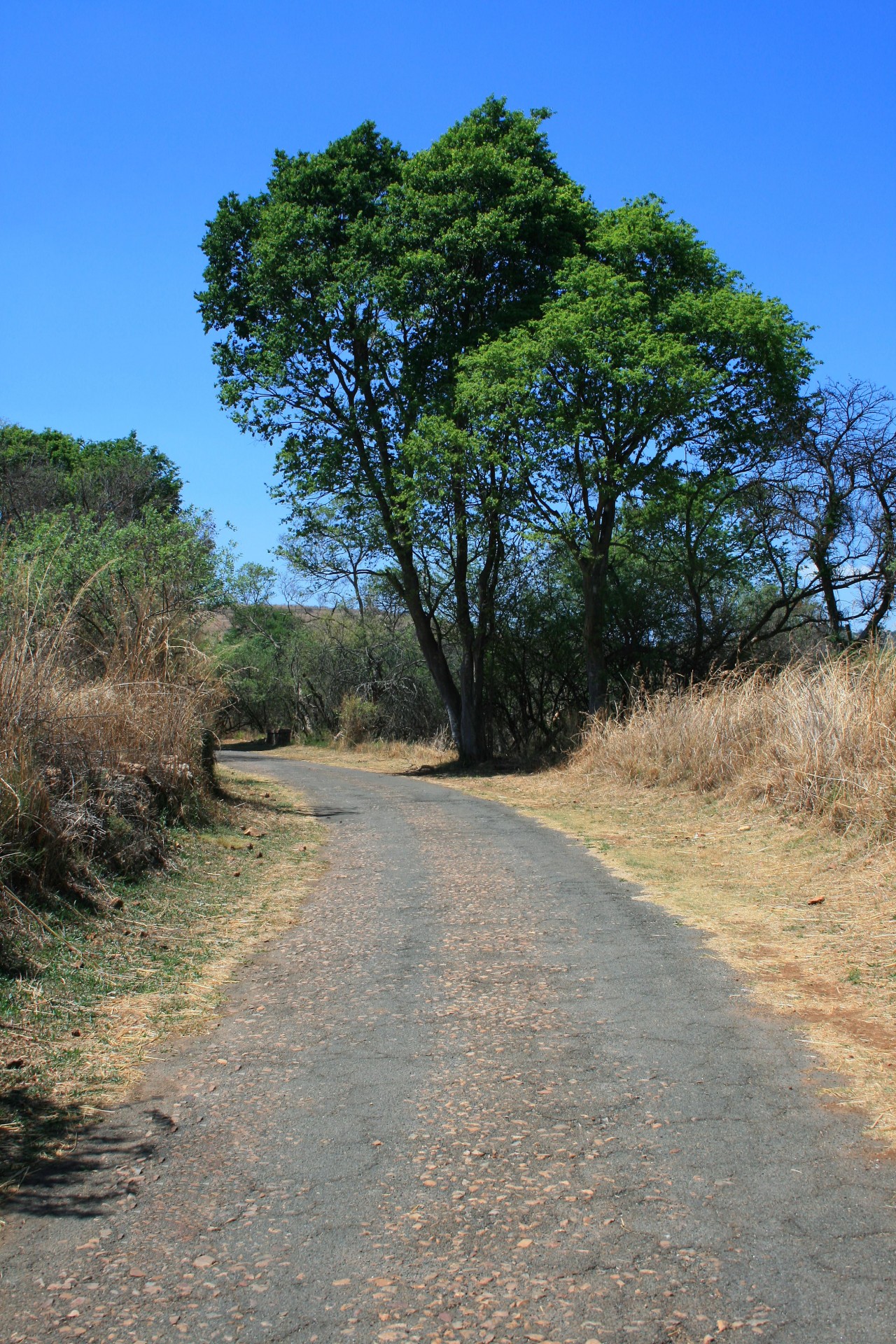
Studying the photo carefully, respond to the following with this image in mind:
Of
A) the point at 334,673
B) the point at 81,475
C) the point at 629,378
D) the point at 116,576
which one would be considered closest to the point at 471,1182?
the point at 116,576

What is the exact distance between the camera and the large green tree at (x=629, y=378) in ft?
58.9

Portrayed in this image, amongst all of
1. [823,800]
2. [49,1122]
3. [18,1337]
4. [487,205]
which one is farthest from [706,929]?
[487,205]

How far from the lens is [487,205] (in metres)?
22.4

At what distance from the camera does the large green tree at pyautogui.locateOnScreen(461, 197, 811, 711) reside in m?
18.0

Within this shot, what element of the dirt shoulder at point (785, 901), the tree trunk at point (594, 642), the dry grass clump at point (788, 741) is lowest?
the dirt shoulder at point (785, 901)

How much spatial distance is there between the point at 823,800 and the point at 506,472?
1231 centimetres

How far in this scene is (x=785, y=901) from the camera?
7.75 m

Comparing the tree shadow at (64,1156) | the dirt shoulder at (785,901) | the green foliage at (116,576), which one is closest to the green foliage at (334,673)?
the dirt shoulder at (785,901)

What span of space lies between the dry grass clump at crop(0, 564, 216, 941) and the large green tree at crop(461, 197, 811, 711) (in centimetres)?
1020

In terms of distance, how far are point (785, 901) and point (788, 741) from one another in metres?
3.60

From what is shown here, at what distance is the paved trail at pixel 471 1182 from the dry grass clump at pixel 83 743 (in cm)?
182

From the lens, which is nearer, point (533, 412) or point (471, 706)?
point (533, 412)

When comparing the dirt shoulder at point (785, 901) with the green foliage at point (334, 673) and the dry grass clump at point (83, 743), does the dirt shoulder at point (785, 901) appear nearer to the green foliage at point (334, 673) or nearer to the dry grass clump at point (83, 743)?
the dry grass clump at point (83, 743)

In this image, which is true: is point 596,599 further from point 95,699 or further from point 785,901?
point 95,699
